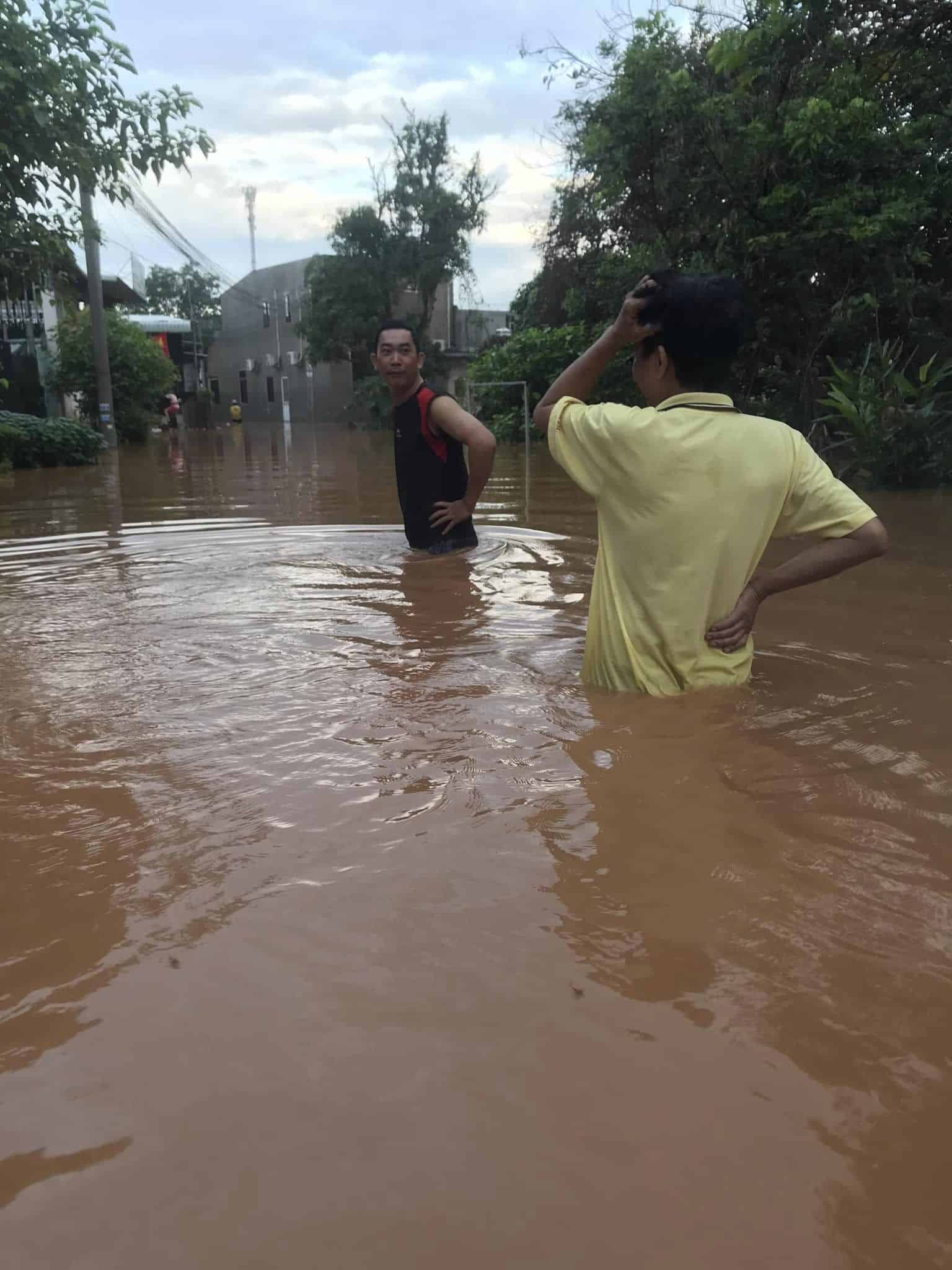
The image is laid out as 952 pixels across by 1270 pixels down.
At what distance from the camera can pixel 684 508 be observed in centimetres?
273

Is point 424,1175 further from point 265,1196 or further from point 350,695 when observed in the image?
point 350,695

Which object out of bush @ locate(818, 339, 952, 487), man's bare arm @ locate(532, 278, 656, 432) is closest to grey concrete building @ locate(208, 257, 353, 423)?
bush @ locate(818, 339, 952, 487)

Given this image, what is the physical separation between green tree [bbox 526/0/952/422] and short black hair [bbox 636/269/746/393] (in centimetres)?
891

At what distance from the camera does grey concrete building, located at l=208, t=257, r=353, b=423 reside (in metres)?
46.2

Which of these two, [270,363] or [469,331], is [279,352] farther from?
[469,331]

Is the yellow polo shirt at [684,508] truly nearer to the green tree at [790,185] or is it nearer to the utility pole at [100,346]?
the green tree at [790,185]

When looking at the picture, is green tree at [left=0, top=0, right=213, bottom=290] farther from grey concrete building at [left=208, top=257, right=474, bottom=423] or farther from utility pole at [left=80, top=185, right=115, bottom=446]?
grey concrete building at [left=208, top=257, right=474, bottom=423]

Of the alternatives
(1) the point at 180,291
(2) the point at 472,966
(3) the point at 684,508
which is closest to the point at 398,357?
(3) the point at 684,508

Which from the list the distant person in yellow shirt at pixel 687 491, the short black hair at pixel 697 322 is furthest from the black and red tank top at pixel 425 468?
the short black hair at pixel 697 322

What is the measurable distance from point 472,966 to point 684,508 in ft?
5.10

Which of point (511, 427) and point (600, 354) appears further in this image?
point (511, 427)

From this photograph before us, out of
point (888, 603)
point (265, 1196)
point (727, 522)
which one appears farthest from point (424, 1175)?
point (888, 603)

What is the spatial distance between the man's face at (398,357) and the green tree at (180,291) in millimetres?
65583

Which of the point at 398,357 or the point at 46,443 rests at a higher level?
the point at 398,357
